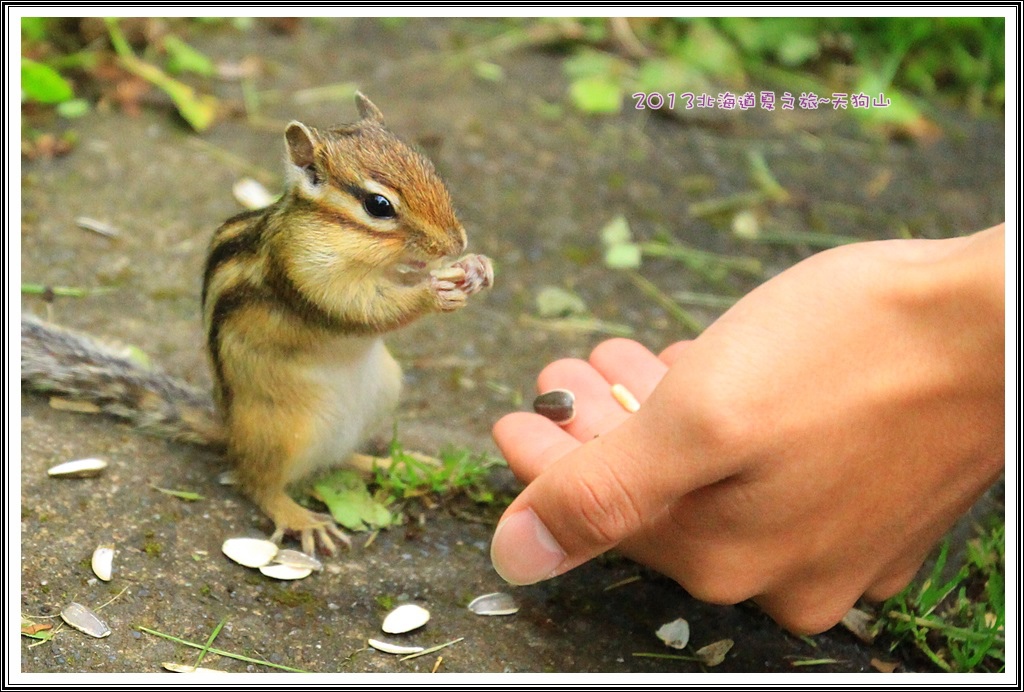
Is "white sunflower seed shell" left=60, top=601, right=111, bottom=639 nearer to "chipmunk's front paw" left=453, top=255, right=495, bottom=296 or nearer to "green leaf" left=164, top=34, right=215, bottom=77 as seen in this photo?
"chipmunk's front paw" left=453, top=255, right=495, bottom=296

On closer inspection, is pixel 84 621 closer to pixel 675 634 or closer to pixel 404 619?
pixel 404 619

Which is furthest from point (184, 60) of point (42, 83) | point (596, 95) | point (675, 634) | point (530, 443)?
point (675, 634)

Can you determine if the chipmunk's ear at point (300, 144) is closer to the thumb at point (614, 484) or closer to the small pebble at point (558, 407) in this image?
the small pebble at point (558, 407)

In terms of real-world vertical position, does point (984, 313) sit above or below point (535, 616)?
above

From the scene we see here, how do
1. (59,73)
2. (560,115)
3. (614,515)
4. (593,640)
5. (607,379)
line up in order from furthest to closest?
(560,115) < (59,73) < (607,379) < (593,640) < (614,515)

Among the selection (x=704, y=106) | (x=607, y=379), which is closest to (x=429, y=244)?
(x=607, y=379)

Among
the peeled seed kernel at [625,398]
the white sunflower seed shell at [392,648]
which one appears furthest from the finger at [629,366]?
the white sunflower seed shell at [392,648]

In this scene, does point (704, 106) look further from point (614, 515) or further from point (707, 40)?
point (614, 515)
